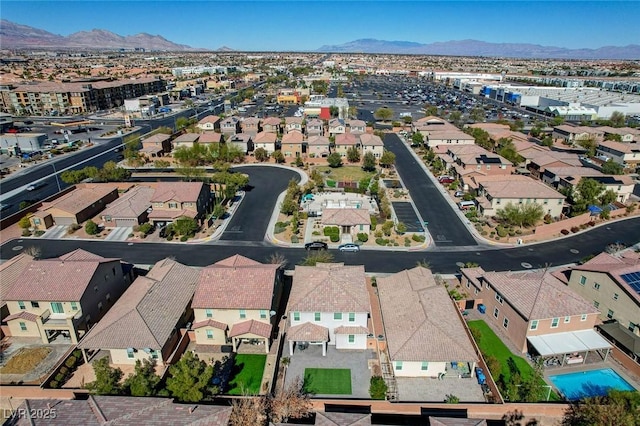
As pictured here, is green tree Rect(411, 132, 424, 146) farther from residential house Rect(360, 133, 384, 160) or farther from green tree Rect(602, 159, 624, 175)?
green tree Rect(602, 159, 624, 175)

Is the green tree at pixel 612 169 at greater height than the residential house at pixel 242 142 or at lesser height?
lesser

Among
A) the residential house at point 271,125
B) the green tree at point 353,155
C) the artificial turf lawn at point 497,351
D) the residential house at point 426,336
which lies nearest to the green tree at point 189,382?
the residential house at point 426,336

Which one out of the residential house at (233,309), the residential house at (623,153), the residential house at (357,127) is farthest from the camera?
the residential house at (357,127)

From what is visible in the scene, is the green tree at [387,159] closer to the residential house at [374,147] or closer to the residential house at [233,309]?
the residential house at [374,147]

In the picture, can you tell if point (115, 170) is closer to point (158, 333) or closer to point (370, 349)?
point (158, 333)

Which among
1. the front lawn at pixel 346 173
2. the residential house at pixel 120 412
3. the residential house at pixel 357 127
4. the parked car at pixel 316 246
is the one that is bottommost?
the parked car at pixel 316 246

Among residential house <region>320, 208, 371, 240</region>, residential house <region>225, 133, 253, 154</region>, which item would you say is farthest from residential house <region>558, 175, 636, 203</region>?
residential house <region>225, 133, 253, 154</region>

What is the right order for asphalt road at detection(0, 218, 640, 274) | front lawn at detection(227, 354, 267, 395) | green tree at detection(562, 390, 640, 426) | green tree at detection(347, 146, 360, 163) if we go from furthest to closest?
green tree at detection(347, 146, 360, 163)
asphalt road at detection(0, 218, 640, 274)
front lawn at detection(227, 354, 267, 395)
green tree at detection(562, 390, 640, 426)
